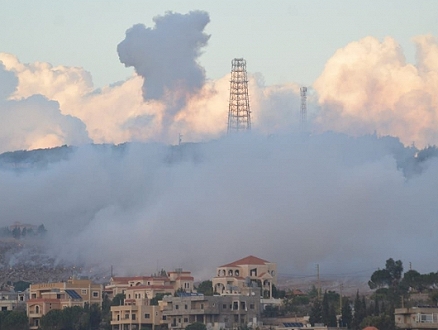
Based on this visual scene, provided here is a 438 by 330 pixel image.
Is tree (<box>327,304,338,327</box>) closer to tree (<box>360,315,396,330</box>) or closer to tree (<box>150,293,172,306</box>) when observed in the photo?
tree (<box>360,315,396,330</box>)

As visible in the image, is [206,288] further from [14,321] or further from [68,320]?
[14,321]

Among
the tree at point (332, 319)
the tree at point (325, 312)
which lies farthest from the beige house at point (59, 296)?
the tree at point (332, 319)

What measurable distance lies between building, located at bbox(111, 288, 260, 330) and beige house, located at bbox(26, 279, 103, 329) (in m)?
5.47

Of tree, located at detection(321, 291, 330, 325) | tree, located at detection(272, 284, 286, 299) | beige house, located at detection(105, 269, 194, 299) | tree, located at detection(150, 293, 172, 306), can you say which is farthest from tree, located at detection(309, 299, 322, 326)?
beige house, located at detection(105, 269, 194, 299)

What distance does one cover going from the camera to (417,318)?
8069 centimetres

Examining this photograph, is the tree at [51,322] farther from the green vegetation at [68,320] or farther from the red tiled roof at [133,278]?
the red tiled roof at [133,278]

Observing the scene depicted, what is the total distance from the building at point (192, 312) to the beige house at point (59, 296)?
17.9 ft

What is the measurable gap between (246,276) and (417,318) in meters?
24.5

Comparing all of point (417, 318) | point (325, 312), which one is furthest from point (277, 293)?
point (417, 318)

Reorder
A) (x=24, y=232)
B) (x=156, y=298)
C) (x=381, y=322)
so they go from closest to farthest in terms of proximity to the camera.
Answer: (x=381, y=322)
(x=156, y=298)
(x=24, y=232)

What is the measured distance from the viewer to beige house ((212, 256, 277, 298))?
100.0 m

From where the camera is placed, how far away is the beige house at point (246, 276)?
99963 millimetres

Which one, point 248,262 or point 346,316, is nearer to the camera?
point 346,316

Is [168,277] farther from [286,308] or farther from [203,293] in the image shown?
[286,308]
